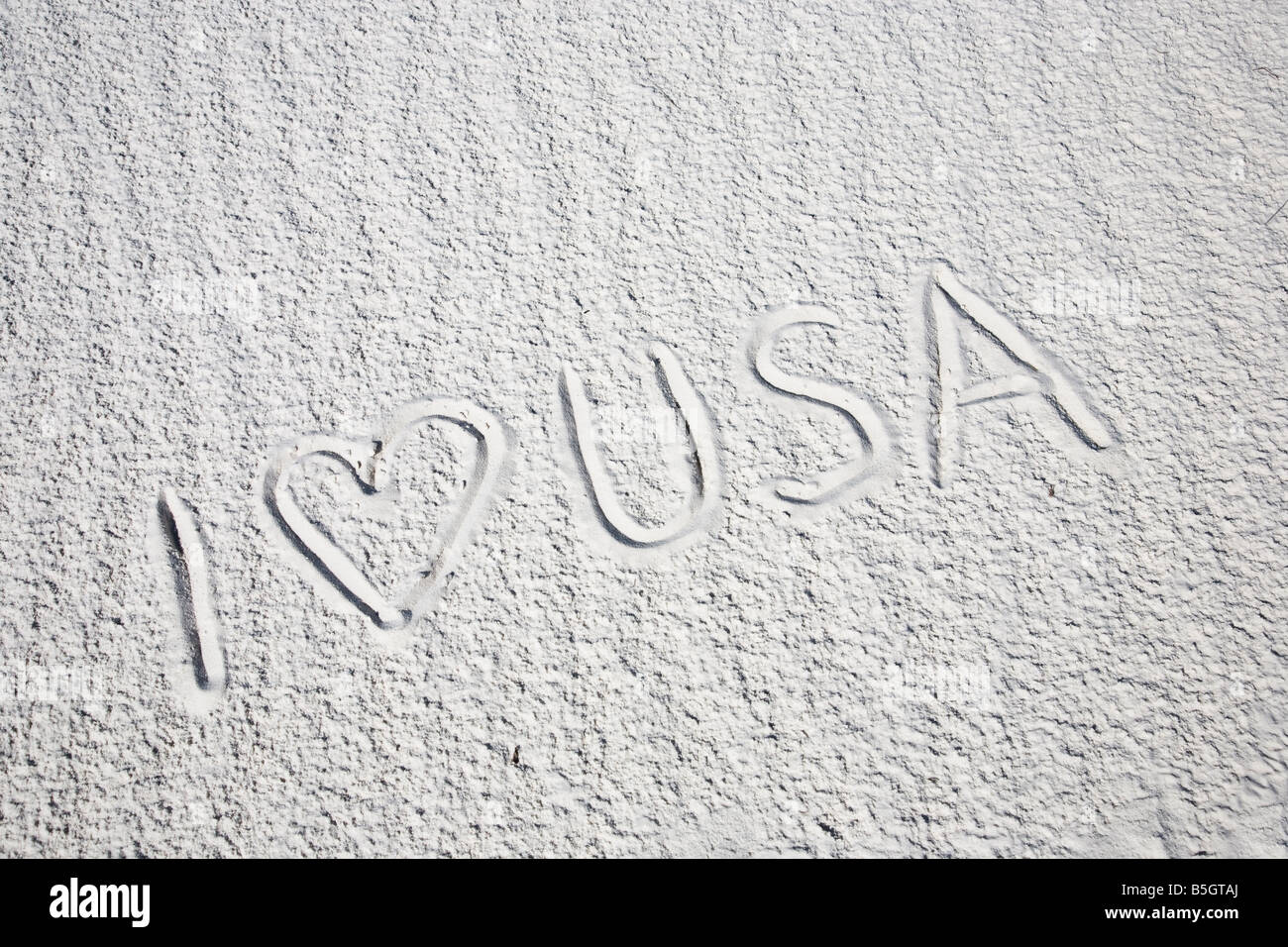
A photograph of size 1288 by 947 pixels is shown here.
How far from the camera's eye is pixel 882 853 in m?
0.74

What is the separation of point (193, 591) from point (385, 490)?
0.18 m

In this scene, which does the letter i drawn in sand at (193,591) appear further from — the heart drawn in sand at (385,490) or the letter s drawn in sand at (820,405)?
the letter s drawn in sand at (820,405)

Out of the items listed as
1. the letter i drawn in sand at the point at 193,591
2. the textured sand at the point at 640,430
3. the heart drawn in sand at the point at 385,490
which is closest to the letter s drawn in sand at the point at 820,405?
the textured sand at the point at 640,430

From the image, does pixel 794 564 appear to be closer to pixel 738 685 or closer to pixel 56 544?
pixel 738 685

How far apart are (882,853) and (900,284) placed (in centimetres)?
51

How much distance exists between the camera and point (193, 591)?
81 centimetres

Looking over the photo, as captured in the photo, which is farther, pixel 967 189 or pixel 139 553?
pixel 967 189

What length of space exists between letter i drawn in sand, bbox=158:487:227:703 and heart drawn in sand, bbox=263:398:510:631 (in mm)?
69

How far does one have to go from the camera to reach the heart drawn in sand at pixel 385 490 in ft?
2.66

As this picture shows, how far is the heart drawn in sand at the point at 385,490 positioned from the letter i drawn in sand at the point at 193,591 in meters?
0.07

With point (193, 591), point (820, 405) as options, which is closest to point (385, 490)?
point (193, 591)

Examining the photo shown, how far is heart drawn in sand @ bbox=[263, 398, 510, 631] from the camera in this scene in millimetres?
810

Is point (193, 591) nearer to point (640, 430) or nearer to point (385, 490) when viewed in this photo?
point (385, 490)

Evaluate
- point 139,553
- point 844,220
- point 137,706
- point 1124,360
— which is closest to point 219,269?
point 139,553
